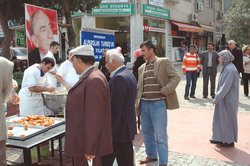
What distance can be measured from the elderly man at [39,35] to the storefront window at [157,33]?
562 inches

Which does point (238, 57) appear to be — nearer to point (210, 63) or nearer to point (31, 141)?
point (210, 63)

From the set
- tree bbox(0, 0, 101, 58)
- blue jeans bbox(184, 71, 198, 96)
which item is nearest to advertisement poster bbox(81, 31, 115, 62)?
blue jeans bbox(184, 71, 198, 96)

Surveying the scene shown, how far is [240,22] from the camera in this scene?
24062mm

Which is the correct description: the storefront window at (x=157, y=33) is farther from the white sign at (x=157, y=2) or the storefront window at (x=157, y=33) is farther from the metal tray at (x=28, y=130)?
the metal tray at (x=28, y=130)

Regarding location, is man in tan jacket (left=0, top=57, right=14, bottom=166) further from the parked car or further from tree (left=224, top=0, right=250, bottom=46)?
tree (left=224, top=0, right=250, bottom=46)

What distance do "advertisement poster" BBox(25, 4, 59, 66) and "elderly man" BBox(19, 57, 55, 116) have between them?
228 centimetres

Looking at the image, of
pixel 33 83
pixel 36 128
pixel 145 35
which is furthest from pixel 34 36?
pixel 145 35

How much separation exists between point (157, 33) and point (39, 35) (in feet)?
55.5

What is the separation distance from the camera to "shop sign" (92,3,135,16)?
20.6 meters

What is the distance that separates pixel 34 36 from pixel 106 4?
43.9 feet

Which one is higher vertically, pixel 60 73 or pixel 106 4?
pixel 106 4

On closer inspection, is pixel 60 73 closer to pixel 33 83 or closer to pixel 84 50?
pixel 33 83

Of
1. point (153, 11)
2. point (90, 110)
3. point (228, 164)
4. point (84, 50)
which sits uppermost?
point (153, 11)

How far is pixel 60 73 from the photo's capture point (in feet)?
19.1
